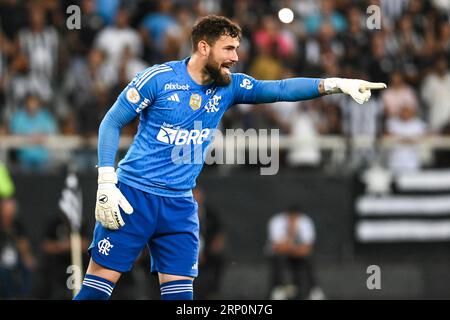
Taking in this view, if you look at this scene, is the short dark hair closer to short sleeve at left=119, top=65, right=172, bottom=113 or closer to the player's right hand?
short sleeve at left=119, top=65, right=172, bottom=113

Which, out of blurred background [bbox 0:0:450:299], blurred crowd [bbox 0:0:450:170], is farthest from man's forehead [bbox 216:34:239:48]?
blurred crowd [bbox 0:0:450:170]

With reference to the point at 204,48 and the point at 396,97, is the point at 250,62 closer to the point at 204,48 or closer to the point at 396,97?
the point at 396,97

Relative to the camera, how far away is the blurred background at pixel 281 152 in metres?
16.3

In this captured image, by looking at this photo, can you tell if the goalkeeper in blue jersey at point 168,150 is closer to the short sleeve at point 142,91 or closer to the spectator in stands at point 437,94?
the short sleeve at point 142,91

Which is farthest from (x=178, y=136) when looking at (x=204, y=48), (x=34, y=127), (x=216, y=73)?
(x=34, y=127)

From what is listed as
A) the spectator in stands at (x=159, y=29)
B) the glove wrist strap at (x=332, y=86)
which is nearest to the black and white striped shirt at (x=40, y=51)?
the spectator in stands at (x=159, y=29)

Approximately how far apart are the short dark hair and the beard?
15 cm

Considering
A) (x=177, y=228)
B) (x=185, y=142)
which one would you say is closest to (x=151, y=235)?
→ (x=177, y=228)

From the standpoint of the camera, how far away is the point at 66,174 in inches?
645

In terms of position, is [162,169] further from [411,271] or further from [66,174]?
[411,271]

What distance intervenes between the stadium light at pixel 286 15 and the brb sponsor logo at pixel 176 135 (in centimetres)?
936

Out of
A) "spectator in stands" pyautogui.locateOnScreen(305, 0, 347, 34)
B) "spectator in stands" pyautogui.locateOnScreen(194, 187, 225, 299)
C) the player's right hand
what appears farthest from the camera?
"spectator in stands" pyautogui.locateOnScreen(305, 0, 347, 34)

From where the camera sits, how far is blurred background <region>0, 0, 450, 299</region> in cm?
1633

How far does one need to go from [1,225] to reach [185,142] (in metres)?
7.93
